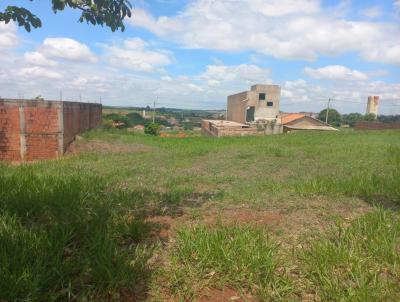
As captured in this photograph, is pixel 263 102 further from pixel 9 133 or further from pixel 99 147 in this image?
pixel 9 133

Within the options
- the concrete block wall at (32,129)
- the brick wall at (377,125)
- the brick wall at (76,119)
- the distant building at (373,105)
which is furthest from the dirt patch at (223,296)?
the distant building at (373,105)

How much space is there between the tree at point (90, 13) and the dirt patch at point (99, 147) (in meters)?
12.5

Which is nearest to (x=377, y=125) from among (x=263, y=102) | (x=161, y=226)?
(x=263, y=102)

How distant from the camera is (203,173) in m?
7.84

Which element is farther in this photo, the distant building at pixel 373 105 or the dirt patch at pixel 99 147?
the distant building at pixel 373 105

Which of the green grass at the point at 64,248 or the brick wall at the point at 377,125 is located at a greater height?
the brick wall at the point at 377,125

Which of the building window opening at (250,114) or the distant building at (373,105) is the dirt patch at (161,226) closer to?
the building window opening at (250,114)

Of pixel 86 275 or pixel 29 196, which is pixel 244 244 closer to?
pixel 86 275

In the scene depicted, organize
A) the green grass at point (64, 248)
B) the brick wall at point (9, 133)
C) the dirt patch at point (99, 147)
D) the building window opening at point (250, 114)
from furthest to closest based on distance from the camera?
the building window opening at point (250, 114)
the dirt patch at point (99, 147)
the brick wall at point (9, 133)
the green grass at point (64, 248)

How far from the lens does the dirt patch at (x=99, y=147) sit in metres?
14.8

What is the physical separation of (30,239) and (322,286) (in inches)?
88.4

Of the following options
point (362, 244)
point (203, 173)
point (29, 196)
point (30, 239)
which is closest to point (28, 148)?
point (203, 173)

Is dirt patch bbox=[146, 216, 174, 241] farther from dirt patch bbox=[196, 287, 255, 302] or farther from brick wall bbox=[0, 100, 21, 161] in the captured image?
brick wall bbox=[0, 100, 21, 161]

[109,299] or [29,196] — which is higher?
[29,196]
